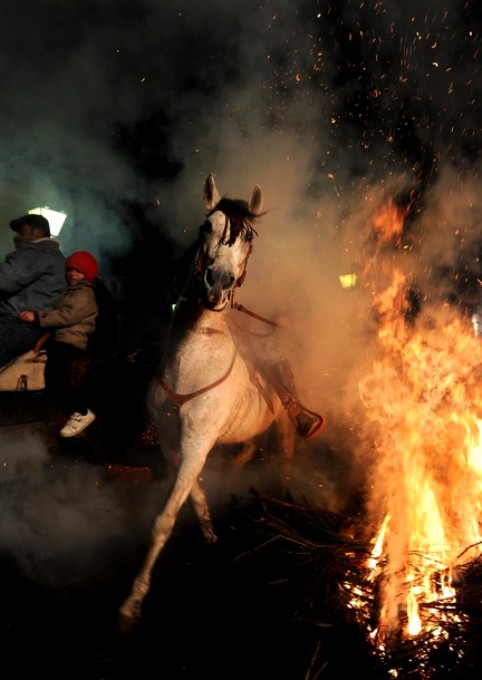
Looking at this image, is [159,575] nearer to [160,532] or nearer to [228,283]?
[160,532]

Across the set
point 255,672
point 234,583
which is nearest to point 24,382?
point 234,583

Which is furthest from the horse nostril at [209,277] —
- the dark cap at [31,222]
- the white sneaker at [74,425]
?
the dark cap at [31,222]

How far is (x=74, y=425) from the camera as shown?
14.9 feet

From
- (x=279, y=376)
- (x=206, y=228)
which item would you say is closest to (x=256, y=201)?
(x=206, y=228)

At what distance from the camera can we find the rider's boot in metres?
5.05

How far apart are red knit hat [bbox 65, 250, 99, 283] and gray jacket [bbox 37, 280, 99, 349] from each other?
0.37ft

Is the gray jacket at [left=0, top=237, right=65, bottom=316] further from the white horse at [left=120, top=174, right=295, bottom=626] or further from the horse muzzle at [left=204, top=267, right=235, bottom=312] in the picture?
the horse muzzle at [left=204, top=267, right=235, bottom=312]

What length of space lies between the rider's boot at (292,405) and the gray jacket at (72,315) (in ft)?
8.02

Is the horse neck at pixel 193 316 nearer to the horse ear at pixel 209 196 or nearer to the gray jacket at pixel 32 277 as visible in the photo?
the horse ear at pixel 209 196

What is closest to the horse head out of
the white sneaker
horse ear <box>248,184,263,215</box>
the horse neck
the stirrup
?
horse ear <box>248,184,263,215</box>

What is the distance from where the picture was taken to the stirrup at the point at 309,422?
503 centimetres

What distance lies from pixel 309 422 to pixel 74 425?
9.58 feet

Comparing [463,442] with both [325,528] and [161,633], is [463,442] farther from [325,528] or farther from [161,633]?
[161,633]

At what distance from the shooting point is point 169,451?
13.4 feet
